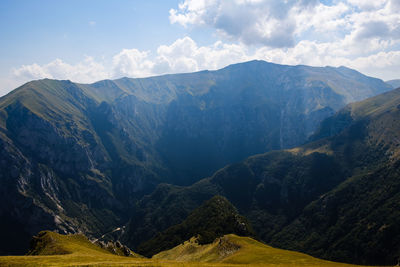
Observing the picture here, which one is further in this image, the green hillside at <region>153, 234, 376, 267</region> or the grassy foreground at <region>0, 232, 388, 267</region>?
the green hillside at <region>153, 234, 376, 267</region>

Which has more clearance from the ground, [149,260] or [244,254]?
[149,260]

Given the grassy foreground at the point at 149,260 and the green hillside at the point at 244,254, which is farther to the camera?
the green hillside at the point at 244,254

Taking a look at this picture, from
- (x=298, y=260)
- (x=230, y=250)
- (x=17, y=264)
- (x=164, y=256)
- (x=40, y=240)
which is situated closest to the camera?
(x=17, y=264)

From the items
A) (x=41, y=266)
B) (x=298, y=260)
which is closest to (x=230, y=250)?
(x=298, y=260)

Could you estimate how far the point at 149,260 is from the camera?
74.5 m

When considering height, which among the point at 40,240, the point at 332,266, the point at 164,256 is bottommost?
the point at 164,256

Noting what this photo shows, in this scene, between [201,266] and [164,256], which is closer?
[201,266]

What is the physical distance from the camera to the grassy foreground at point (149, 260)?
6275 centimetres

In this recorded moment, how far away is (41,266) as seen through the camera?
5600 centimetres

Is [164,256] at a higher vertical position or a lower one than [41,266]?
lower

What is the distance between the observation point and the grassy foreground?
62750mm

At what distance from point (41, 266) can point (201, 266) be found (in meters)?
32.7

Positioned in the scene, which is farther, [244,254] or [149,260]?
[244,254]

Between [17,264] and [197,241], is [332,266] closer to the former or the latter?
[17,264]
